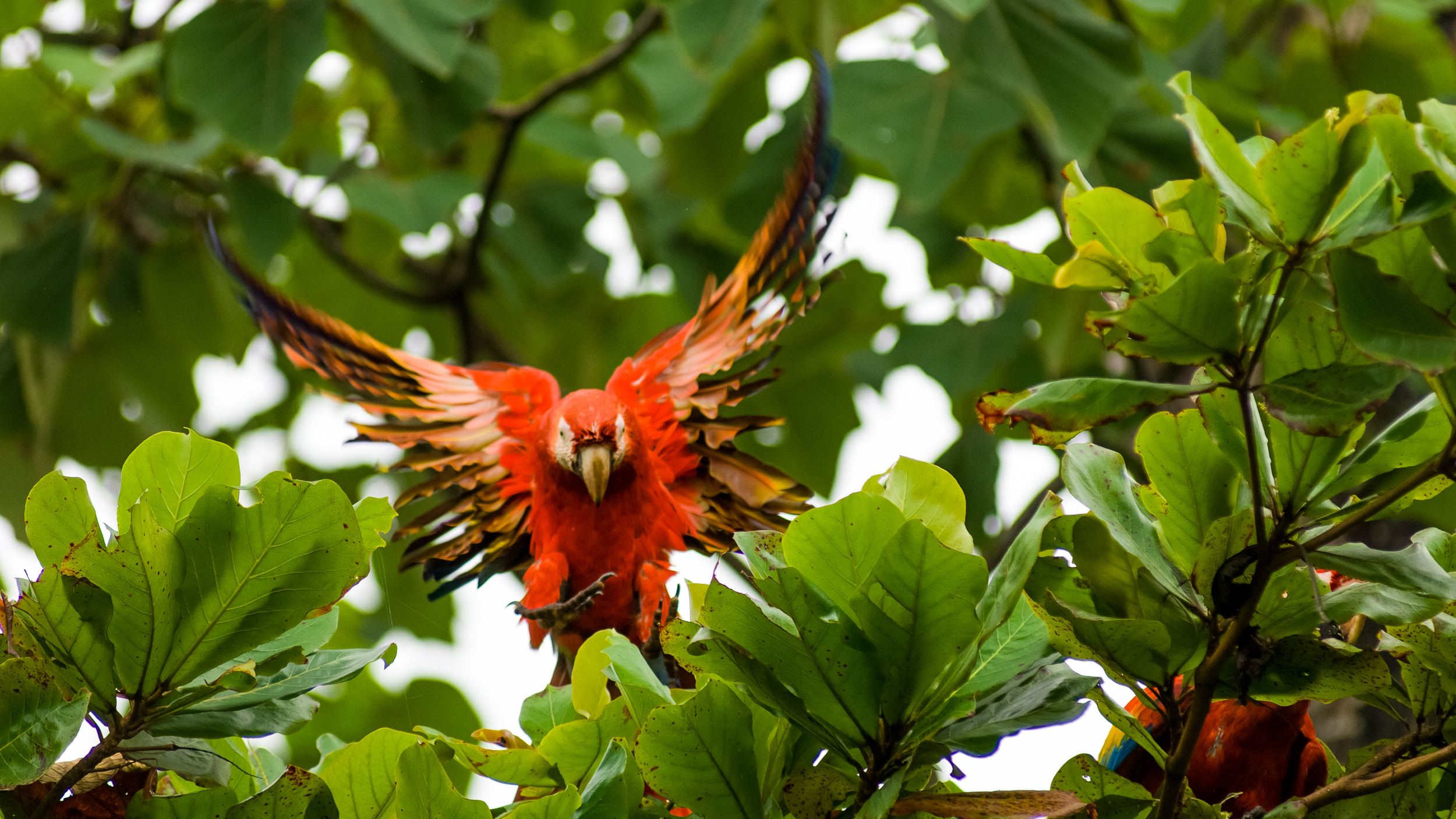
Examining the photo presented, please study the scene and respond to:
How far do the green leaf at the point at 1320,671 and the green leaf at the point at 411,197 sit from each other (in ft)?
8.17

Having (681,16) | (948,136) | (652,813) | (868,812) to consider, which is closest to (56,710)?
(652,813)

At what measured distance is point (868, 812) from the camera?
0.90m

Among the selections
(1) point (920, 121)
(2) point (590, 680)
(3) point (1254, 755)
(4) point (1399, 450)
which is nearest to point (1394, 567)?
(4) point (1399, 450)

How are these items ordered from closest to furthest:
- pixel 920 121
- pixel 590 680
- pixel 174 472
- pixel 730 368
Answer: pixel 174 472 < pixel 590 680 < pixel 730 368 < pixel 920 121

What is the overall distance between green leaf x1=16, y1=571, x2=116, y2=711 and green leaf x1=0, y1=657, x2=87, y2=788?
2 centimetres

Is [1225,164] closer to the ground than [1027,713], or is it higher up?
higher up

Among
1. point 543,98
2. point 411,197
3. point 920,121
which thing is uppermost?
point 920,121

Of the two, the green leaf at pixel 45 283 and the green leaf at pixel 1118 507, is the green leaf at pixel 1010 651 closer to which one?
the green leaf at pixel 1118 507

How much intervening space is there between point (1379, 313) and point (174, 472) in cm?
94

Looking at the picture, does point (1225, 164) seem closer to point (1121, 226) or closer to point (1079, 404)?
point (1121, 226)

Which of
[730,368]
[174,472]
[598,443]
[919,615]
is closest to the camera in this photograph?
[919,615]

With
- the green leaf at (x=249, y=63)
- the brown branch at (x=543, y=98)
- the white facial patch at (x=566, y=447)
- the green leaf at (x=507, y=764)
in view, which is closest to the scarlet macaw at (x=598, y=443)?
the white facial patch at (x=566, y=447)

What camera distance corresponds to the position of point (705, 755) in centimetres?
99

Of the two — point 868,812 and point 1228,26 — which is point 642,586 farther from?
point 1228,26
